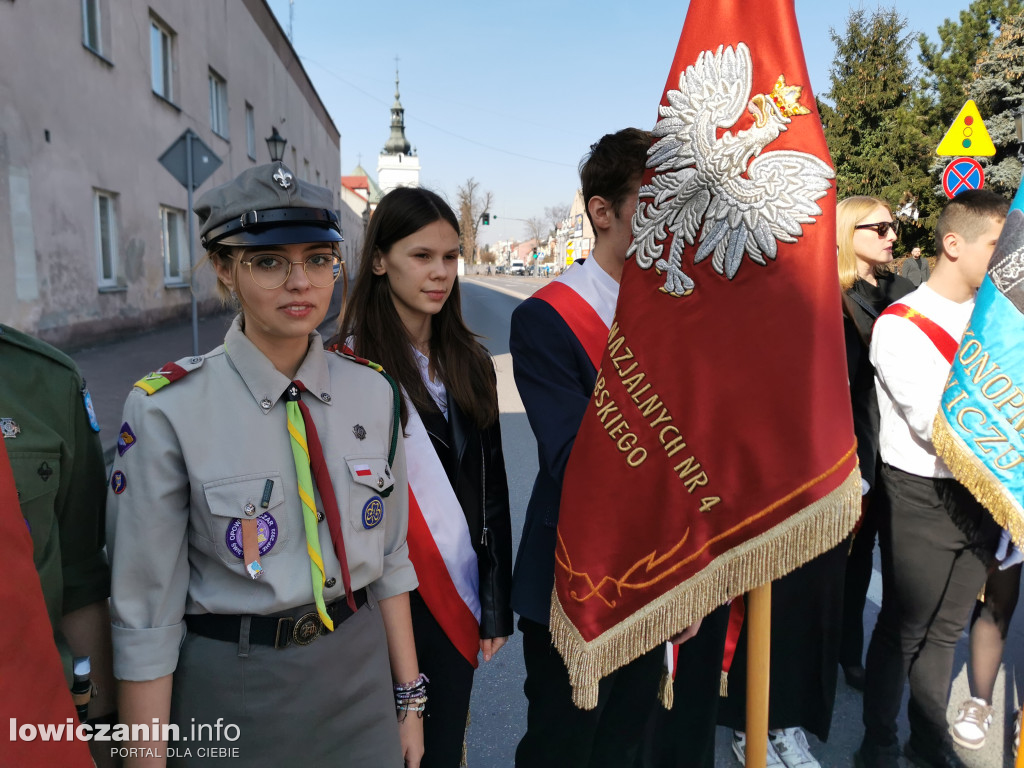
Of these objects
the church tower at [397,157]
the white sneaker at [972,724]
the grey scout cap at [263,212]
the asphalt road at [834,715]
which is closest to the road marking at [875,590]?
the asphalt road at [834,715]

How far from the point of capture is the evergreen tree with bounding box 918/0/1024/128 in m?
21.5

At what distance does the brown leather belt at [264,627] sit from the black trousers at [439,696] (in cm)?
54

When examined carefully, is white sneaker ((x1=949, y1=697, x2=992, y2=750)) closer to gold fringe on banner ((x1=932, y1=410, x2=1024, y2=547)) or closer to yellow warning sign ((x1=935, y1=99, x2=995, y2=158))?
gold fringe on banner ((x1=932, y1=410, x2=1024, y2=547))

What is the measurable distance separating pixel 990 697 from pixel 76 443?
3.13 m

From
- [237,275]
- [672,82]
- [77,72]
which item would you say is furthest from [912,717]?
[77,72]

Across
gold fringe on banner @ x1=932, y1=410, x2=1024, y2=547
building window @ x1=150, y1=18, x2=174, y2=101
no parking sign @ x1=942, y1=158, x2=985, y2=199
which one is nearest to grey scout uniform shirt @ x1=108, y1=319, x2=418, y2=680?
gold fringe on banner @ x1=932, y1=410, x2=1024, y2=547

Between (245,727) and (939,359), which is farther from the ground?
(939,359)

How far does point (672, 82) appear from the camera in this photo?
1499 mm

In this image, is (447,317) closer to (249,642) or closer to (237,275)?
(237,275)

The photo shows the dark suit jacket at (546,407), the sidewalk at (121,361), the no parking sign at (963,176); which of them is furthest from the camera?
the sidewalk at (121,361)

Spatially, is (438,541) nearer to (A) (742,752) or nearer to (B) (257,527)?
(B) (257,527)

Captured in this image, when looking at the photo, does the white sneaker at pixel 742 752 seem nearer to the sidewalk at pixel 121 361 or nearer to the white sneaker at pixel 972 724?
the white sneaker at pixel 972 724

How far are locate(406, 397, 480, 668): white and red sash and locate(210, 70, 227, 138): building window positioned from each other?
751 inches

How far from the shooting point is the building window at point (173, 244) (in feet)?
48.7
